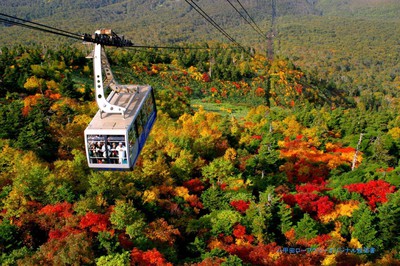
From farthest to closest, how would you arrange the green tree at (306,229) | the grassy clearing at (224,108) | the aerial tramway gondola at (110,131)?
the grassy clearing at (224,108)
the green tree at (306,229)
the aerial tramway gondola at (110,131)

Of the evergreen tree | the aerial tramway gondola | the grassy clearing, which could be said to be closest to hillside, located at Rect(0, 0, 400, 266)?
the evergreen tree

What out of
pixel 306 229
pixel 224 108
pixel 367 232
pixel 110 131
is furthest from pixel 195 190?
pixel 224 108

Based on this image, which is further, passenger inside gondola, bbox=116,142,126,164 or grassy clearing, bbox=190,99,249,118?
grassy clearing, bbox=190,99,249,118

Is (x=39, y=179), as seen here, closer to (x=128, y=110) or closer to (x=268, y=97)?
(x=128, y=110)

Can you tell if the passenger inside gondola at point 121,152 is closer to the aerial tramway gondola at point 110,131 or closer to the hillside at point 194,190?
the aerial tramway gondola at point 110,131

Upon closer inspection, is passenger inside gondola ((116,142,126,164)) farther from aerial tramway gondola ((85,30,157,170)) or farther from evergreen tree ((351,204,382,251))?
evergreen tree ((351,204,382,251))

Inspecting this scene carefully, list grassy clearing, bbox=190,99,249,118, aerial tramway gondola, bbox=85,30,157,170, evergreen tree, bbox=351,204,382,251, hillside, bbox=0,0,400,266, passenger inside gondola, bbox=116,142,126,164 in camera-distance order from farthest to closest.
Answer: grassy clearing, bbox=190,99,249,118, evergreen tree, bbox=351,204,382,251, hillside, bbox=0,0,400,266, passenger inside gondola, bbox=116,142,126,164, aerial tramway gondola, bbox=85,30,157,170

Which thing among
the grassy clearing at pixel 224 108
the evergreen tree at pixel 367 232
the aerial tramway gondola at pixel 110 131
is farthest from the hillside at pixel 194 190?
the grassy clearing at pixel 224 108

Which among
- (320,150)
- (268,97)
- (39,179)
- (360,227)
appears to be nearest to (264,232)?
(360,227)
